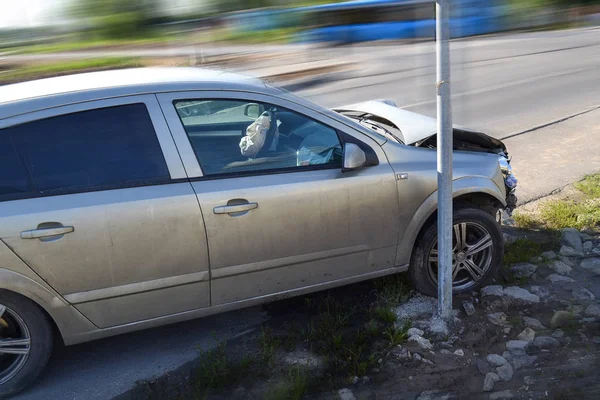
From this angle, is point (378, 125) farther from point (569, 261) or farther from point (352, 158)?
point (569, 261)

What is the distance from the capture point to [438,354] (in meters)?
3.85

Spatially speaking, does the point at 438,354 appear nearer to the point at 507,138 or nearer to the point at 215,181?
the point at 215,181

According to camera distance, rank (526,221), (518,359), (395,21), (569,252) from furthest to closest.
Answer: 1. (395,21)
2. (526,221)
3. (569,252)
4. (518,359)

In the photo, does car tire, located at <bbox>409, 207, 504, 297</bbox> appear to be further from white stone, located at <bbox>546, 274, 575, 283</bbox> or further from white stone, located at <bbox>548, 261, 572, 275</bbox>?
white stone, located at <bbox>548, 261, 572, 275</bbox>

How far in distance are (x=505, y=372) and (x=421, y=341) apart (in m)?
0.51

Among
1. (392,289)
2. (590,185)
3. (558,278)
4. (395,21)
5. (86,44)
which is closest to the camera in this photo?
(392,289)

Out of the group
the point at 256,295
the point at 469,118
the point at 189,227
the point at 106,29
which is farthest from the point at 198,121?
the point at 469,118

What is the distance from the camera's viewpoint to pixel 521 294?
4.46 m

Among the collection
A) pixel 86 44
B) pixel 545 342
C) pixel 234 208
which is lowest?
pixel 545 342

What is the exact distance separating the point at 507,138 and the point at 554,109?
2513mm

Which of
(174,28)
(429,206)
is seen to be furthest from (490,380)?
(174,28)

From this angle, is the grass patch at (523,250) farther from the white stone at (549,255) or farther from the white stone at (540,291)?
the white stone at (540,291)

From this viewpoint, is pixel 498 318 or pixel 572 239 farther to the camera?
pixel 572 239

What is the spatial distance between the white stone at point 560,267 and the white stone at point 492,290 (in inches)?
23.7
